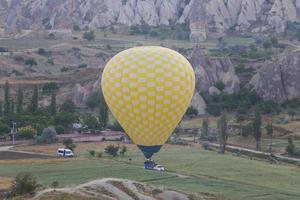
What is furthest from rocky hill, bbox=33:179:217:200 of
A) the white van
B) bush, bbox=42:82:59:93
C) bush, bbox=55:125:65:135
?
bush, bbox=42:82:59:93

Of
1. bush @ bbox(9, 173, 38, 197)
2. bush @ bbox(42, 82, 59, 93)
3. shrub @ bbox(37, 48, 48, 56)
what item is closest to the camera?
bush @ bbox(9, 173, 38, 197)

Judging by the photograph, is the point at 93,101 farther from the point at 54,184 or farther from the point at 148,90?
the point at 148,90

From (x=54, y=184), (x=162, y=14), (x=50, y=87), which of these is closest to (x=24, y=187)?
(x=54, y=184)

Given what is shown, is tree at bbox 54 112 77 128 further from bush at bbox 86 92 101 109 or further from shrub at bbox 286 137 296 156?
shrub at bbox 286 137 296 156

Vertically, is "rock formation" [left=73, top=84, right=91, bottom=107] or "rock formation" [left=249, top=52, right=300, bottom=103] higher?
"rock formation" [left=249, top=52, right=300, bottom=103]

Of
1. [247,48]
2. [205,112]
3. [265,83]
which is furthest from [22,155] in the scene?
[247,48]

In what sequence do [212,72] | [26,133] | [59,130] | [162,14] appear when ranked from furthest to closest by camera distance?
[162,14] < [212,72] < [59,130] < [26,133]

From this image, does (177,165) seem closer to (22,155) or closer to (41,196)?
(22,155)
